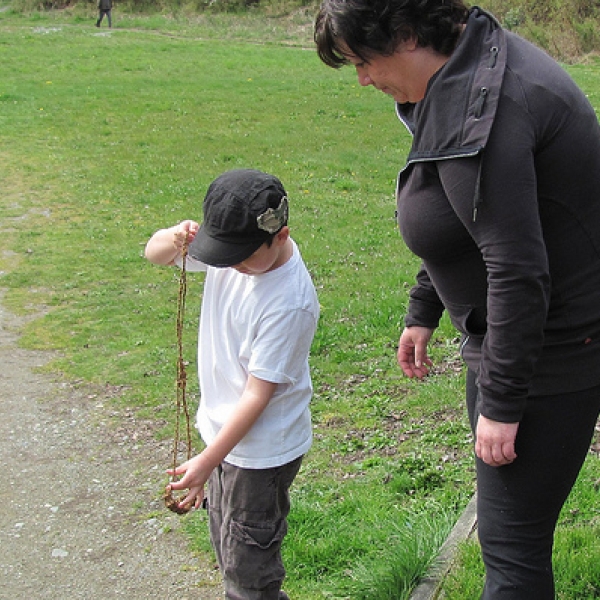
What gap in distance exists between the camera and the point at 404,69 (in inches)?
79.0

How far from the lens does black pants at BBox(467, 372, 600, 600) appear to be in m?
2.05

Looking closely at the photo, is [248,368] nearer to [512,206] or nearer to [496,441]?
[496,441]

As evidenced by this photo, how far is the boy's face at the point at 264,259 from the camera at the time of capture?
7.86ft

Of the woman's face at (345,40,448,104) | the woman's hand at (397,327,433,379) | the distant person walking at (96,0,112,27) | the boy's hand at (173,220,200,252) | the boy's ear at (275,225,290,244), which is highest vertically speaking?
the woman's face at (345,40,448,104)

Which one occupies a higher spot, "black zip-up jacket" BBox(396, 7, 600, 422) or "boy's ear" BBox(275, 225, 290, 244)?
"black zip-up jacket" BBox(396, 7, 600, 422)

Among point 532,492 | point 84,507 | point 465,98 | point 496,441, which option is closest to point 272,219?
point 465,98

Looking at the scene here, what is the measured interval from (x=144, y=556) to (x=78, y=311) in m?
3.36

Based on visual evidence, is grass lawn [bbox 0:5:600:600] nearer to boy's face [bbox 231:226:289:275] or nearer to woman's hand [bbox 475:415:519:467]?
woman's hand [bbox 475:415:519:467]

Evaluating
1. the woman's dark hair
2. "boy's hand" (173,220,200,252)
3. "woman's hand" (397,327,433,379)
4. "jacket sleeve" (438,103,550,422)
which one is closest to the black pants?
"jacket sleeve" (438,103,550,422)

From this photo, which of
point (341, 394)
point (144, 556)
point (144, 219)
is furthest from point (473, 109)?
point (144, 219)

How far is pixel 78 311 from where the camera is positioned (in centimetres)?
663

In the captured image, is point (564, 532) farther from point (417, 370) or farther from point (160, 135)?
point (160, 135)

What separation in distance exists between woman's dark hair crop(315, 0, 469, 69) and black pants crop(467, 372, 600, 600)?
0.87 meters

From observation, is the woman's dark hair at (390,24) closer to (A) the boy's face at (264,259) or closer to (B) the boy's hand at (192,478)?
(A) the boy's face at (264,259)
